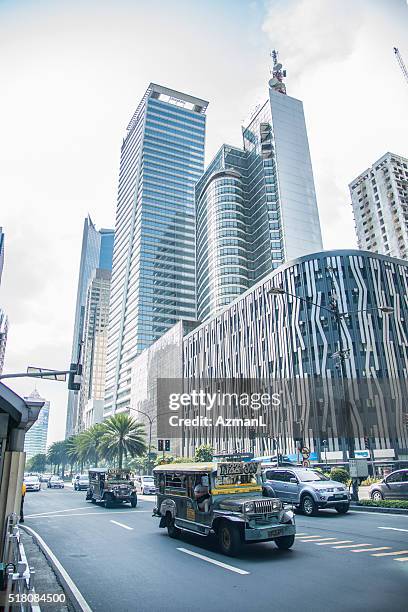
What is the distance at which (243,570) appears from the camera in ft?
28.4

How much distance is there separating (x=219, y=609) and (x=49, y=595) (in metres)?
3.04

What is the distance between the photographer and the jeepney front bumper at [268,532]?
32.1 ft

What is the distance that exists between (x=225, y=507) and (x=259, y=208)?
117 metres

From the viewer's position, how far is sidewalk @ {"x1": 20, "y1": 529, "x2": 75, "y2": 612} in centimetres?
666

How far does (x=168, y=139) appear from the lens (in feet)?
559

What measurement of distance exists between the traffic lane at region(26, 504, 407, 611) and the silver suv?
3927 mm

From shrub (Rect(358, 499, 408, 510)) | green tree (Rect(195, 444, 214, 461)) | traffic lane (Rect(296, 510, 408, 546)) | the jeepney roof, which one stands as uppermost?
green tree (Rect(195, 444, 214, 461))

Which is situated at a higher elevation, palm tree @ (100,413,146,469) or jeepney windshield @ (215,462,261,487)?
palm tree @ (100,413,146,469)

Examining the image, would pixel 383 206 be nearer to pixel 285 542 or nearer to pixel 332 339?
pixel 332 339

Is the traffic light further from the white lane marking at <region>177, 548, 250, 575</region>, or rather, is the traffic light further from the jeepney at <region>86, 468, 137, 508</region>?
the jeepney at <region>86, 468, 137, 508</region>

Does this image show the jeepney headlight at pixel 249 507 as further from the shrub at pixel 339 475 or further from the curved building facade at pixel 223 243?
the curved building facade at pixel 223 243

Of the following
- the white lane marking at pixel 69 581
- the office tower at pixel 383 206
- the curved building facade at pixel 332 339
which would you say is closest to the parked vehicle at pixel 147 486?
the white lane marking at pixel 69 581

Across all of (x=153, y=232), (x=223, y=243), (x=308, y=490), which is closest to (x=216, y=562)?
(x=308, y=490)

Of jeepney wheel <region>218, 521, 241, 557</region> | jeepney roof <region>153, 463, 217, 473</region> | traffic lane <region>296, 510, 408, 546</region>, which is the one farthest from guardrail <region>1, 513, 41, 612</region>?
traffic lane <region>296, 510, 408, 546</region>
